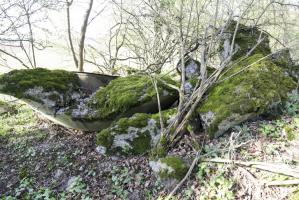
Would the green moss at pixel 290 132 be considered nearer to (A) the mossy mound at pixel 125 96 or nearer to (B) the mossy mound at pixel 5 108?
(A) the mossy mound at pixel 125 96

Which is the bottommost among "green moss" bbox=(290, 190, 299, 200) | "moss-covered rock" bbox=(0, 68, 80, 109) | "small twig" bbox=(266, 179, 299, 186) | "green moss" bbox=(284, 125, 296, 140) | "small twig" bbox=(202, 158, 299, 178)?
"green moss" bbox=(290, 190, 299, 200)

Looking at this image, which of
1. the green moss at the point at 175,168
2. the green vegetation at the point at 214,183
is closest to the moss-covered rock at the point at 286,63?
the green vegetation at the point at 214,183

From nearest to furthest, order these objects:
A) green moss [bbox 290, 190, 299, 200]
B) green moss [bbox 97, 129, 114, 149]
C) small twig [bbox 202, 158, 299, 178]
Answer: green moss [bbox 290, 190, 299, 200], small twig [bbox 202, 158, 299, 178], green moss [bbox 97, 129, 114, 149]

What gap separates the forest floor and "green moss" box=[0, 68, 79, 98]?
0.90 m

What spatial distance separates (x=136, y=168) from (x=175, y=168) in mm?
769

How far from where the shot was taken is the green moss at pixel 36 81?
17.1 feet

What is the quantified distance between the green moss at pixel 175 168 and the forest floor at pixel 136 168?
0.12 m

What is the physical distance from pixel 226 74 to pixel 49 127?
12.0 feet

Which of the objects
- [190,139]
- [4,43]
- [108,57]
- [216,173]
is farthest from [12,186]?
[108,57]

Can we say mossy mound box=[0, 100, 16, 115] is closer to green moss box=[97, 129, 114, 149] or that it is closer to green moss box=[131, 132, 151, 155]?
green moss box=[97, 129, 114, 149]

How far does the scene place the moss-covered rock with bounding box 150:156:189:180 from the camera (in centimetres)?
374

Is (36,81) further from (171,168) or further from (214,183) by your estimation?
(214,183)

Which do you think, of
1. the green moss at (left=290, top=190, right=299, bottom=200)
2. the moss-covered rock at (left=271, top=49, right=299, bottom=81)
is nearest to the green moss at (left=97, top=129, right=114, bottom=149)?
the green moss at (left=290, top=190, right=299, bottom=200)

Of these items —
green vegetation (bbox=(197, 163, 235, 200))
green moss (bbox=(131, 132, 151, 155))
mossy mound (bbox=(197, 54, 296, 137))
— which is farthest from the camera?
green moss (bbox=(131, 132, 151, 155))
